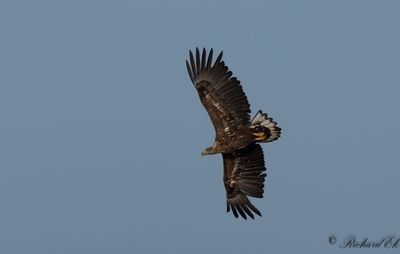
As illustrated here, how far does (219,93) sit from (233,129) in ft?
3.25

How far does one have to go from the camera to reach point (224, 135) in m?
16.3

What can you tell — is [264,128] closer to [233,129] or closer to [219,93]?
[233,129]

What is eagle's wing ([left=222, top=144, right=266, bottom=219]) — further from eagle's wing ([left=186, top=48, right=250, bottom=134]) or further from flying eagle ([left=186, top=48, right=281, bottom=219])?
eagle's wing ([left=186, top=48, right=250, bottom=134])

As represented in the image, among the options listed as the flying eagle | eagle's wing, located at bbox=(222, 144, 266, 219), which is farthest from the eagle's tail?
eagle's wing, located at bbox=(222, 144, 266, 219)

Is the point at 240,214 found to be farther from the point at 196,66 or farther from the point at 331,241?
the point at 196,66

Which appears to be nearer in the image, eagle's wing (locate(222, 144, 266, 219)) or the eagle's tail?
the eagle's tail

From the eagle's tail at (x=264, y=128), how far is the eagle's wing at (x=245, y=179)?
1.97 feet

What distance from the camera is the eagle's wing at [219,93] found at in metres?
16.2

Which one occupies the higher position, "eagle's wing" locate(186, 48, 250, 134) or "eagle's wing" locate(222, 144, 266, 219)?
"eagle's wing" locate(186, 48, 250, 134)

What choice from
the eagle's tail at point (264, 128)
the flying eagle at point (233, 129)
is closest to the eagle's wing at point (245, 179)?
the flying eagle at point (233, 129)

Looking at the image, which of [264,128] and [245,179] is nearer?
[264,128]

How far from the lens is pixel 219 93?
54.0 ft

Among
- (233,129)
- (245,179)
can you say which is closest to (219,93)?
(233,129)

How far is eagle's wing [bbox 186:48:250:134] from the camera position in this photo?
53.2ft
